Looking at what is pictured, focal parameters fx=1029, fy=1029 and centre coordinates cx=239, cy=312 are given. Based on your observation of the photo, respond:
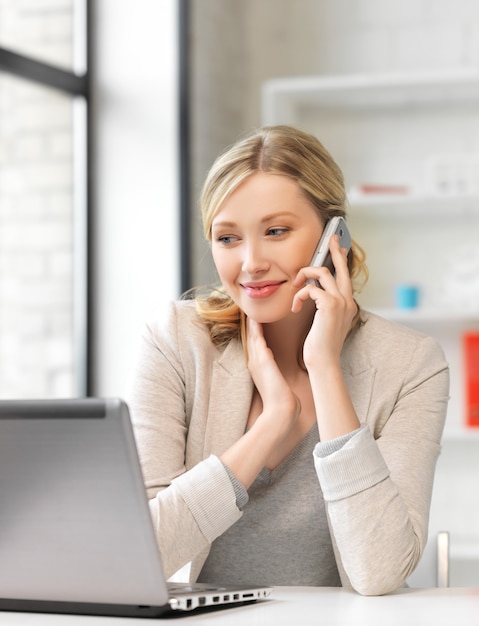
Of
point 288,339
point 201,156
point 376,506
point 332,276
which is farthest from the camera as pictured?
point 201,156

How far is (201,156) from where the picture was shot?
11.5 ft

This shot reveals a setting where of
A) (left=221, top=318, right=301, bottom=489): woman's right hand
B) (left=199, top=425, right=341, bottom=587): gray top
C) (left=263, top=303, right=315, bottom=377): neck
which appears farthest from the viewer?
(left=263, top=303, right=315, bottom=377): neck

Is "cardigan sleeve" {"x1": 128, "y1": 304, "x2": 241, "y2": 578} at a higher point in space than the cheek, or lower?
lower

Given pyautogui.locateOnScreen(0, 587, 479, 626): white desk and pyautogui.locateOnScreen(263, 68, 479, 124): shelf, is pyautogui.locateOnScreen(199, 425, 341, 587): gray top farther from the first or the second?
pyautogui.locateOnScreen(263, 68, 479, 124): shelf

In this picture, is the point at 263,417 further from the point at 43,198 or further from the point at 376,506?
the point at 43,198

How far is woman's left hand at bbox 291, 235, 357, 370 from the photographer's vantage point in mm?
1622

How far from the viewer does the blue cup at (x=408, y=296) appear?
3.39 meters

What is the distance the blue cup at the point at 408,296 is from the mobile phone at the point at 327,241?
156 cm

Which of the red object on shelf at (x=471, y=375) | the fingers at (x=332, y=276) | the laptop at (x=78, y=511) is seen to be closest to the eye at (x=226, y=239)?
the fingers at (x=332, y=276)

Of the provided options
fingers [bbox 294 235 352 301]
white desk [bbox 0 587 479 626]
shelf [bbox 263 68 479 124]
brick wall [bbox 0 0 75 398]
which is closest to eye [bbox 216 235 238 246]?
fingers [bbox 294 235 352 301]

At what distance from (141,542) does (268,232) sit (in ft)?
2.57

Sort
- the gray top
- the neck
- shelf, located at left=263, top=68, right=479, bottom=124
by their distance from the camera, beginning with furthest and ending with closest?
shelf, located at left=263, top=68, right=479, bottom=124, the neck, the gray top

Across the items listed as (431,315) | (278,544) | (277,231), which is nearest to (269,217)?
(277,231)

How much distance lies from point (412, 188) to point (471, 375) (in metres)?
0.68
